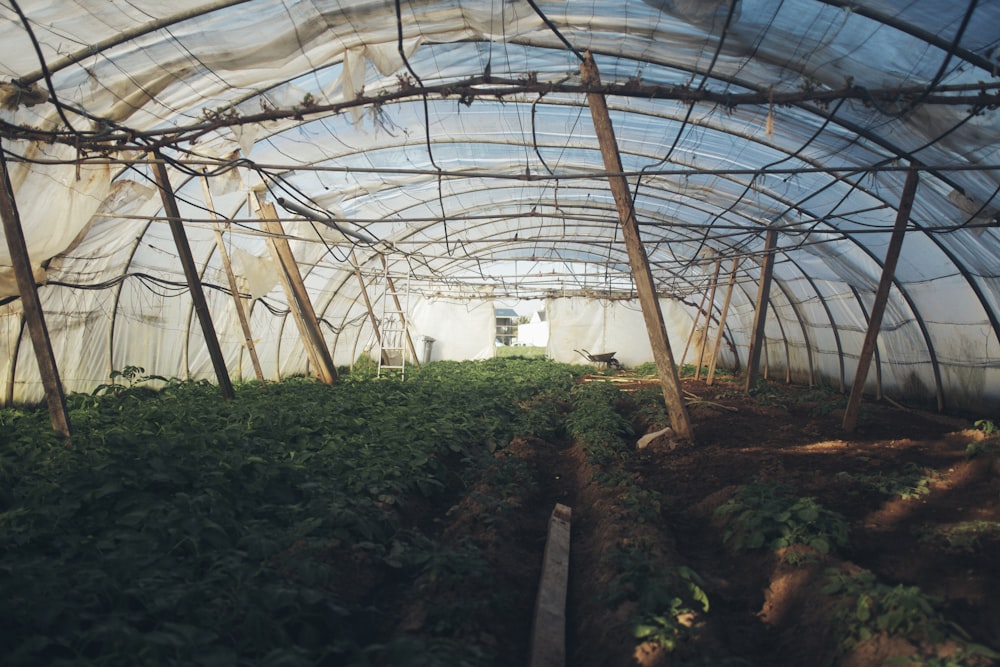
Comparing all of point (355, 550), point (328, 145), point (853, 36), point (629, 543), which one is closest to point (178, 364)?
point (328, 145)

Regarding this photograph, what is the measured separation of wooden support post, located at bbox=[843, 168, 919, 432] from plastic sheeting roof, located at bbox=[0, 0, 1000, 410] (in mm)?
263

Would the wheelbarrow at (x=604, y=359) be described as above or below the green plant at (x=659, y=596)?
above

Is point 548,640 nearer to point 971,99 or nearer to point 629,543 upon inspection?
point 629,543

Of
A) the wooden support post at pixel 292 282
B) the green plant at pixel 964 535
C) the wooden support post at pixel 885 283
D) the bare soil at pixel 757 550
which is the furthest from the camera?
the wooden support post at pixel 292 282

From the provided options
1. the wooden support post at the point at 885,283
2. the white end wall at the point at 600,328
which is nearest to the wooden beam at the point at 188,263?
the wooden support post at the point at 885,283

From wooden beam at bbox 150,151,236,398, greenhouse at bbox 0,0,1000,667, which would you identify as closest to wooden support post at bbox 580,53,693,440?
greenhouse at bbox 0,0,1000,667

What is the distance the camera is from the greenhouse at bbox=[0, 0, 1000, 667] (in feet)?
12.1

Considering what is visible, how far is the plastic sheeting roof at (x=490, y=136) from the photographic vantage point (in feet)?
19.8

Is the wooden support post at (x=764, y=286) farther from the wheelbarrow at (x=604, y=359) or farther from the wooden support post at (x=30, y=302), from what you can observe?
the wheelbarrow at (x=604, y=359)

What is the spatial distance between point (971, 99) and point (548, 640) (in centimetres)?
589

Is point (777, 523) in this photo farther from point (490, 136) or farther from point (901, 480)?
point (490, 136)

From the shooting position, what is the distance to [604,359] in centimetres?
2588

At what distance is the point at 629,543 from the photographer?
16.0 ft

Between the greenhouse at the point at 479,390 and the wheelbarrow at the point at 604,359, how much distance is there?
11.1 m
